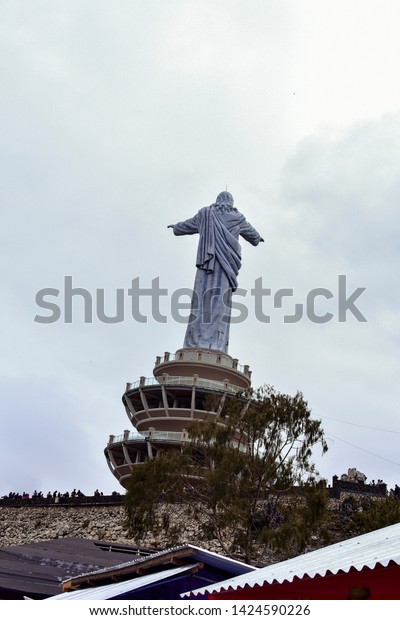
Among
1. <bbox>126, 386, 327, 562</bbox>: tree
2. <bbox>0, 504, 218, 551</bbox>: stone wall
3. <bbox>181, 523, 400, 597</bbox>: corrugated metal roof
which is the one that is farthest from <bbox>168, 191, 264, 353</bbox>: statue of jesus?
<bbox>181, 523, 400, 597</bbox>: corrugated metal roof

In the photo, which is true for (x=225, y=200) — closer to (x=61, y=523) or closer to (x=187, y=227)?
(x=187, y=227)

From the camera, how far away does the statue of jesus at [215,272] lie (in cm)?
4350

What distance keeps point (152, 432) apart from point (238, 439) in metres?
13.4

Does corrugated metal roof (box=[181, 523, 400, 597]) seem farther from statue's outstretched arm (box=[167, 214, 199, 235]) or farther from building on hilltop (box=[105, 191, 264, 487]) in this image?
statue's outstretched arm (box=[167, 214, 199, 235])

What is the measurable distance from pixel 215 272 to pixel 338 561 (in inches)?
1508

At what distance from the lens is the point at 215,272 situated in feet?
148

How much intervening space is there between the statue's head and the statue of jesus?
0.19 ft

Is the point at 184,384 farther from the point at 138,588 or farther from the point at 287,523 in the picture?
the point at 138,588

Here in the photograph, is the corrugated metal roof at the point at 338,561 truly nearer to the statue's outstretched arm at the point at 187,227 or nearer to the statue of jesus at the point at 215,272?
the statue of jesus at the point at 215,272

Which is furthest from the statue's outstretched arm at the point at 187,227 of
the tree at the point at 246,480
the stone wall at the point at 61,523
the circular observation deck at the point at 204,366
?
the tree at the point at 246,480

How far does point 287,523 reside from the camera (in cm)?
2258

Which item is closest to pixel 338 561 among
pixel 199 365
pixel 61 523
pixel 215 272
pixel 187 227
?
pixel 61 523

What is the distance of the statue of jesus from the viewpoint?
43.5 m
